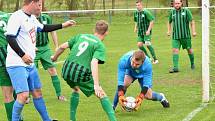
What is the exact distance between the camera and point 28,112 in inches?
336

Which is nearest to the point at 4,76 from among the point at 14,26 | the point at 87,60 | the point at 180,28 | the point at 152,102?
the point at 14,26

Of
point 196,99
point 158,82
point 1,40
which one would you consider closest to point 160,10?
point 158,82

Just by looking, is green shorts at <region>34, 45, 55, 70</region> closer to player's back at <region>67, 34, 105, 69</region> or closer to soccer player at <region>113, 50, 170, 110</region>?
soccer player at <region>113, 50, 170, 110</region>

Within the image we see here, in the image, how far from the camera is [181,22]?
43.2 ft

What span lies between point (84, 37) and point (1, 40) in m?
1.27

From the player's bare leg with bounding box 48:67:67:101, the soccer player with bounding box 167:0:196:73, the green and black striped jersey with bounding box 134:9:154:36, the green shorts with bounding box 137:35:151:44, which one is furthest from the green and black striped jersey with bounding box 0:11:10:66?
the green and black striped jersey with bounding box 134:9:154:36

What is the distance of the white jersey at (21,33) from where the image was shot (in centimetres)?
639

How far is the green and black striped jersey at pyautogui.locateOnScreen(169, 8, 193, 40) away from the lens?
1308 cm

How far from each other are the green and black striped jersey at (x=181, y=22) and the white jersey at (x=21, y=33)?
6.96 meters

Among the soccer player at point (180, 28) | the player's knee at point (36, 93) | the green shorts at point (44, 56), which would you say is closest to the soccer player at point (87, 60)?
the player's knee at point (36, 93)

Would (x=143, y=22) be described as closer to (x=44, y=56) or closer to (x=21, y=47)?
(x=44, y=56)

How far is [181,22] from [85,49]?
22.1 feet

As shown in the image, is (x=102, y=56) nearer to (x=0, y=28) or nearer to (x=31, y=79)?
(x=31, y=79)

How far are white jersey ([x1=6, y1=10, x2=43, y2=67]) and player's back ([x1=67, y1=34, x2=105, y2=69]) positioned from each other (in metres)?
0.59
